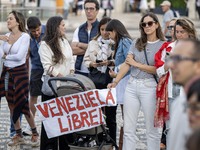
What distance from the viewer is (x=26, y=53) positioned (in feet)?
32.5

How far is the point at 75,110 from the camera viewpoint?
26.6 feet

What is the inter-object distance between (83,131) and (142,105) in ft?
2.34

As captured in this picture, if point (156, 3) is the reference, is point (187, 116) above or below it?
above

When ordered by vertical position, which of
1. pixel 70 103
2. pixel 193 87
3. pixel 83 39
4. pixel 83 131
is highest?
pixel 193 87

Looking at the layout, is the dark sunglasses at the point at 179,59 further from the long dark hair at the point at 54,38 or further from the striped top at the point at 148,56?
the long dark hair at the point at 54,38

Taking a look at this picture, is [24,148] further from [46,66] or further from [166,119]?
[166,119]

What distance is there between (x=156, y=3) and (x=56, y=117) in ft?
116

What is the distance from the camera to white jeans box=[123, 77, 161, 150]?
8062mm

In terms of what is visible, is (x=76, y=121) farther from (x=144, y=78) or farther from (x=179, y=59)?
(x=179, y=59)

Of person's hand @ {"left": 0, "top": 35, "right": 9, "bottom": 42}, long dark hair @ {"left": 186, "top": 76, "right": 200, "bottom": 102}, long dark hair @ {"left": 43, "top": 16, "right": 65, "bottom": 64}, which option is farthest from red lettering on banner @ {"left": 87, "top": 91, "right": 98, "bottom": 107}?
long dark hair @ {"left": 186, "top": 76, "right": 200, "bottom": 102}

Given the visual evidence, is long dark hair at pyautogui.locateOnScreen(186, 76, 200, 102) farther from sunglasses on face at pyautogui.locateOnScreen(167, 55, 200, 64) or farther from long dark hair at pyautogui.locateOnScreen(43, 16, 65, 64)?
long dark hair at pyautogui.locateOnScreen(43, 16, 65, 64)

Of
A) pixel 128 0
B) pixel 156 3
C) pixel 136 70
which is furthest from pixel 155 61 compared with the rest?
pixel 128 0

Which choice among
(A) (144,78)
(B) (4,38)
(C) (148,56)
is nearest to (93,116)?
(A) (144,78)

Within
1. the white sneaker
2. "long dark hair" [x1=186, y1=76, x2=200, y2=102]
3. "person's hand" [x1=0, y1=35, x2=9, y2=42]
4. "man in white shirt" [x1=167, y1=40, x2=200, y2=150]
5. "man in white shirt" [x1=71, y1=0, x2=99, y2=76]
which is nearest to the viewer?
"long dark hair" [x1=186, y1=76, x2=200, y2=102]
